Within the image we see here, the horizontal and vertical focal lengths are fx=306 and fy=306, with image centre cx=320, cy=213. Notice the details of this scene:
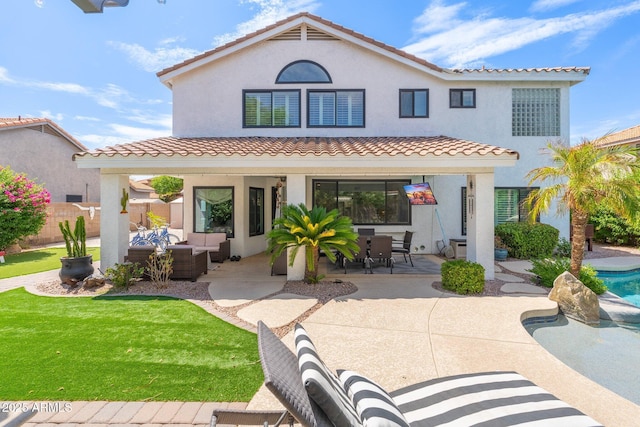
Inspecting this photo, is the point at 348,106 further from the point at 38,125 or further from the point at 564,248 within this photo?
the point at 38,125

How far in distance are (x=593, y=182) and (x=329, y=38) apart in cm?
1148

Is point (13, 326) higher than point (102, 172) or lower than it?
lower

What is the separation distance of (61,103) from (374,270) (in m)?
31.8

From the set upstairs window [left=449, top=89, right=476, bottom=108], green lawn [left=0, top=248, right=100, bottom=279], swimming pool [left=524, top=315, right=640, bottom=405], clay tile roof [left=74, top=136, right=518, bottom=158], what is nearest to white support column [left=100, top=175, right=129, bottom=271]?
clay tile roof [left=74, top=136, right=518, bottom=158]

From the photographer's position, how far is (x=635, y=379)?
488cm

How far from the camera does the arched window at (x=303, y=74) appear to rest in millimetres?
14047

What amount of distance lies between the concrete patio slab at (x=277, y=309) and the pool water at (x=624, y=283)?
9.98 meters

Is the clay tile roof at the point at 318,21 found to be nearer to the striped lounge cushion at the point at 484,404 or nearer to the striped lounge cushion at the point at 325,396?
the striped lounge cushion at the point at 484,404

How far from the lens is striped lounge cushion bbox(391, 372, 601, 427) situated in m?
2.79

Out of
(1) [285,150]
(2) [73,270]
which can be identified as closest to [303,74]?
(1) [285,150]

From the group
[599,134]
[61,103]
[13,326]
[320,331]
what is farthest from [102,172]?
[61,103]

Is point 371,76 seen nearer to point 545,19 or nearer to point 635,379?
point 545,19

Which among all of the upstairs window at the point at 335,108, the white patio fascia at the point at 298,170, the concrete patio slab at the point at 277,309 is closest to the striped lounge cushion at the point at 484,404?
the concrete patio slab at the point at 277,309

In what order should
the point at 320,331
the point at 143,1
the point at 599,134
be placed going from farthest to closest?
the point at 599,134, the point at 320,331, the point at 143,1
